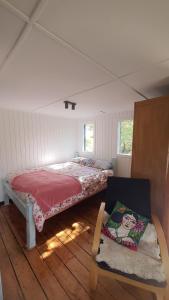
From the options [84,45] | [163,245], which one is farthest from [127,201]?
[84,45]

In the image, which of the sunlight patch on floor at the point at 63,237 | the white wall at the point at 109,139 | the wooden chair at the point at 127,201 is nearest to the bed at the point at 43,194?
the sunlight patch on floor at the point at 63,237

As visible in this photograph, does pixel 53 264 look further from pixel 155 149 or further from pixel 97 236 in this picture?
pixel 155 149

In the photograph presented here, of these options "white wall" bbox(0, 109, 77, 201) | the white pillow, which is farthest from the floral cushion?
"white wall" bbox(0, 109, 77, 201)

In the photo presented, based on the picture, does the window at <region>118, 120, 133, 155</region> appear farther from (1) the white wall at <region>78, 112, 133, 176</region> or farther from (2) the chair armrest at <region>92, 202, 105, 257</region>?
(2) the chair armrest at <region>92, 202, 105, 257</region>

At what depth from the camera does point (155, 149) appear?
5.47 ft

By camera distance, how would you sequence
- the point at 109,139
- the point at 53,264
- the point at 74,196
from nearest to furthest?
the point at 53,264 → the point at 74,196 → the point at 109,139

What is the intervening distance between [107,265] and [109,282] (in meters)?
0.49

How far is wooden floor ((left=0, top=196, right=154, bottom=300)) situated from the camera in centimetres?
133

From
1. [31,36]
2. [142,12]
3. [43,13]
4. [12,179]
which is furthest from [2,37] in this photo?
[12,179]

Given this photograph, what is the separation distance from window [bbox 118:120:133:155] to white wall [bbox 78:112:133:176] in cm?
11

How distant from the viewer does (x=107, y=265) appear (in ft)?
3.89

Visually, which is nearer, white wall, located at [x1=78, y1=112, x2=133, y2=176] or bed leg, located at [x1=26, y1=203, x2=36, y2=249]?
bed leg, located at [x1=26, y1=203, x2=36, y2=249]

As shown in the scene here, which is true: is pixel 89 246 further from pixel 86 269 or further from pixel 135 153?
pixel 135 153

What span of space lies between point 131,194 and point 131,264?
76cm
